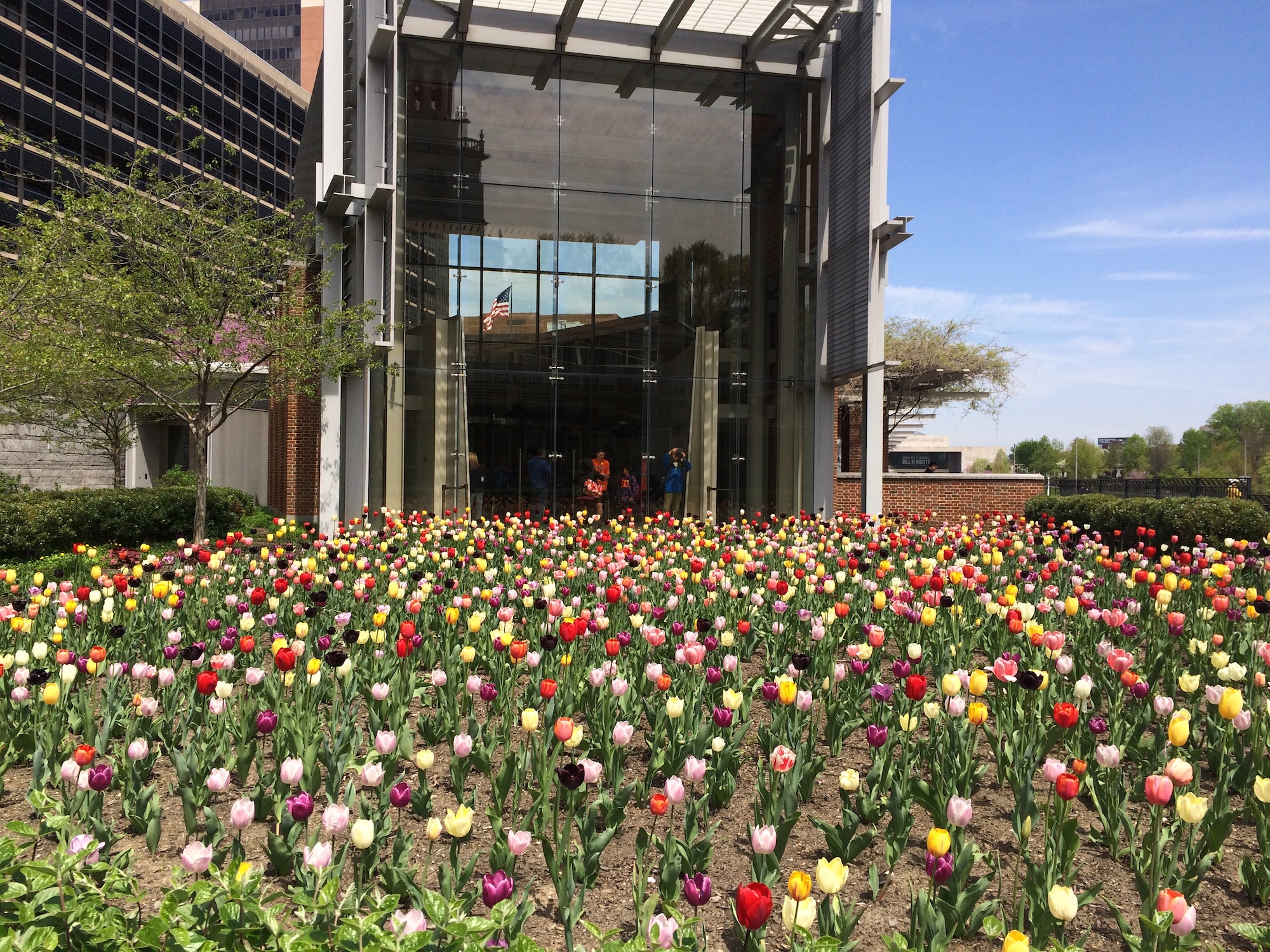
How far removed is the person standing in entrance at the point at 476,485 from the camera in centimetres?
1605

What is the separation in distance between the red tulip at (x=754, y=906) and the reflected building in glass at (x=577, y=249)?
14075mm

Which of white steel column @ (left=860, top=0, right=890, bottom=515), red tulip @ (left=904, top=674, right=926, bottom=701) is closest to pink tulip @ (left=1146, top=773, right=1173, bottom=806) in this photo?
red tulip @ (left=904, top=674, right=926, bottom=701)

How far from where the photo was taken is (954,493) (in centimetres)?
2125

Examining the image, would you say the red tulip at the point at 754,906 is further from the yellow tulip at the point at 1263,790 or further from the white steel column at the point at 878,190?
the white steel column at the point at 878,190

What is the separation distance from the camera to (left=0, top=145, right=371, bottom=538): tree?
538 inches

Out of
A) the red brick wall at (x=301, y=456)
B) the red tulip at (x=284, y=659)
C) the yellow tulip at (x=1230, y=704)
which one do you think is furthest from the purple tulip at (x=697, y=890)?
the red brick wall at (x=301, y=456)

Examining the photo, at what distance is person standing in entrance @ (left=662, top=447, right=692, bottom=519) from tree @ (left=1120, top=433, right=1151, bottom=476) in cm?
11198

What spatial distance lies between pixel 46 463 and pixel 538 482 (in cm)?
1850

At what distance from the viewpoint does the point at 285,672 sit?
179 inches

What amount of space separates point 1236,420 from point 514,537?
12615 cm

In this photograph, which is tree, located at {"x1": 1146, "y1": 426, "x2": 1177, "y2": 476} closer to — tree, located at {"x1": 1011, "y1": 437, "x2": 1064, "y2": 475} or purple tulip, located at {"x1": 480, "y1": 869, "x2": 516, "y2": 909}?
tree, located at {"x1": 1011, "y1": 437, "x2": 1064, "y2": 475}

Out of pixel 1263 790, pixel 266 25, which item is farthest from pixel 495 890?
pixel 266 25

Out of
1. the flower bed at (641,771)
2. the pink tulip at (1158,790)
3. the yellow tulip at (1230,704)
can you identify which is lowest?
the flower bed at (641,771)

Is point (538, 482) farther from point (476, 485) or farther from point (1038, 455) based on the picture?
point (1038, 455)
